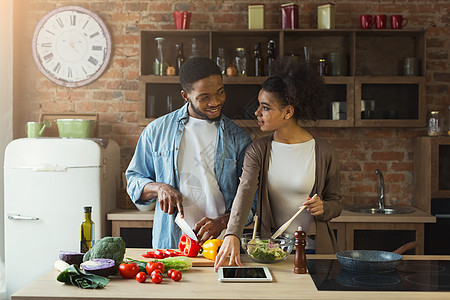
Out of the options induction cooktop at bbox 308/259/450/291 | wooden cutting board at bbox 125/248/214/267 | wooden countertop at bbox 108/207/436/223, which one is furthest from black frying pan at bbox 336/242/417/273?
wooden countertop at bbox 108/207/436/223

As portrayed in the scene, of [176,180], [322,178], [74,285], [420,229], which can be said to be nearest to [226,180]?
[176,180]

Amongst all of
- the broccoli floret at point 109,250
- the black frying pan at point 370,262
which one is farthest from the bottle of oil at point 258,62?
the broccoli floret at point 109,250

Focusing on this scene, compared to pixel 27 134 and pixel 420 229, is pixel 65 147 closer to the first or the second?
pixel 27 134

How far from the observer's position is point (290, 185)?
2479 millimetres

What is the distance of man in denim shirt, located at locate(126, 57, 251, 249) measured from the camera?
2682 millimetres

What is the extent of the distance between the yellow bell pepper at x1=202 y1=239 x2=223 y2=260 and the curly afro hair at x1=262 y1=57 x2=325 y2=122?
2.50 feet

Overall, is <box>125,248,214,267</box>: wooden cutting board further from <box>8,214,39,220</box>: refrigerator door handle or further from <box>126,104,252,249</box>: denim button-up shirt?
<box>8,214,39,220</box>: refrigerator door handle

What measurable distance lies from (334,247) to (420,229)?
4.91 ft

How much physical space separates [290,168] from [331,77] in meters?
1.77

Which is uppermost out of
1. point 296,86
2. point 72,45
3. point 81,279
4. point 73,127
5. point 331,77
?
point 72,45

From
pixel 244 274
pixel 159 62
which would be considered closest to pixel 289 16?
Result: pixel 159 62

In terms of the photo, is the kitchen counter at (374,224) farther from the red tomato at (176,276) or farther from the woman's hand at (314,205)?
the red tomato at (176,276)

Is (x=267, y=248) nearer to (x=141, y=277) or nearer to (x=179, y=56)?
(x=141, y=277)

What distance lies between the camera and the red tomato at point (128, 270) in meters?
1.97
